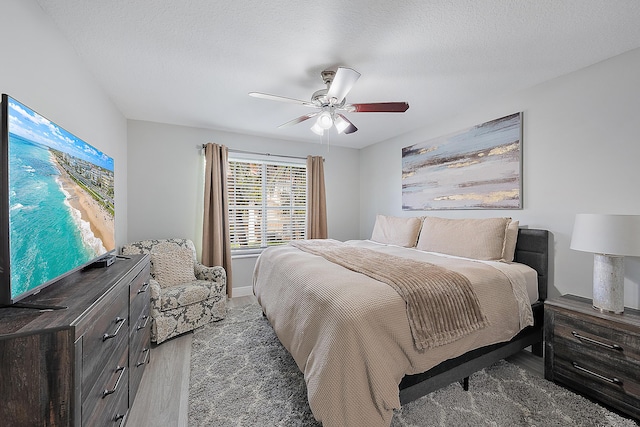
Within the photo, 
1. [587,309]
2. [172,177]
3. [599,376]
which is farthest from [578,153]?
[172,177]

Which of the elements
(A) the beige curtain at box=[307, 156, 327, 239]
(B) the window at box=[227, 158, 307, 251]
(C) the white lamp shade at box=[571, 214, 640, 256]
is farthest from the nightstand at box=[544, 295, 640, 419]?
(B) the window at box=[227, 158, 307, 251]

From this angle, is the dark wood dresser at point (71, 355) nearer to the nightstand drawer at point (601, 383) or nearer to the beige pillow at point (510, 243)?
the nightstand drawer at point (601, 383)

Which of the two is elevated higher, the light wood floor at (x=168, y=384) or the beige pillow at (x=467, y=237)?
the beige pillow at (x=467, y=237)

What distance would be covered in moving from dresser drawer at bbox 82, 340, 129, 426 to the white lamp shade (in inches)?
116

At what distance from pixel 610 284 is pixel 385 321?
1.70 meters

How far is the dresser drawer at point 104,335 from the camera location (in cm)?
102

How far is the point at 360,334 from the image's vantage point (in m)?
1.30

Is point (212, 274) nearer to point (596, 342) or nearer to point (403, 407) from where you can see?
point (403, 407)

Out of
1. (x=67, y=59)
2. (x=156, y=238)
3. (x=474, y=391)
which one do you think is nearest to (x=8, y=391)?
(x=67, y=59)

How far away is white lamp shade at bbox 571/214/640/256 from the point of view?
165cm

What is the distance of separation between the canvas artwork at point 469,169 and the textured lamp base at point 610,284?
0.88 m

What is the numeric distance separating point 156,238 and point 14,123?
278cm

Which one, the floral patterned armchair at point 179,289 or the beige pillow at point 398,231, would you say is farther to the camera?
the beige pillow at point 398,231

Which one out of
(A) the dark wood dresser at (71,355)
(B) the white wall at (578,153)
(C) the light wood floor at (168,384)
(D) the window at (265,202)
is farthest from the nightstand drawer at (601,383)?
(D) the window at (265,202)
